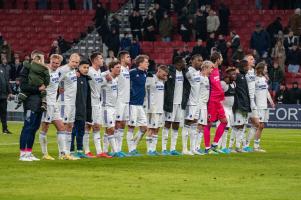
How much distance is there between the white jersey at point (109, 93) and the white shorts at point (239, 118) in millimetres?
4413

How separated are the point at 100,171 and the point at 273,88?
2432 centimetres

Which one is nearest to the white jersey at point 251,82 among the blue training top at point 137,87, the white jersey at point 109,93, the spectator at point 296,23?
the blue training top at point 137,87

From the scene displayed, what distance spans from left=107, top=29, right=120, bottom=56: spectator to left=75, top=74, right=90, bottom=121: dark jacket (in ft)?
79.2

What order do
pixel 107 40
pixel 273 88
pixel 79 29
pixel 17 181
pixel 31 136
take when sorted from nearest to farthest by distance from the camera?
pixel 17 181, pixel 31 136, pixel 273 88, pixel 107 40, pixel 79 29

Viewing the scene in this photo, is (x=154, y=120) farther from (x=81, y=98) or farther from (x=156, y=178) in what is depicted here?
(x=156, y=178)

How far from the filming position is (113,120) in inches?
1006

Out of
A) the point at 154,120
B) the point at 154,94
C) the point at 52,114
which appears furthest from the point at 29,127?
the point at 154,94

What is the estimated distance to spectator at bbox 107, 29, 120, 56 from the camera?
4917 cm

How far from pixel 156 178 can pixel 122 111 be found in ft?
19.5

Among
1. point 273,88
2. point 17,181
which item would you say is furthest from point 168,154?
point 273,88

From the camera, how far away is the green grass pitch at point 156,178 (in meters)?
17.7

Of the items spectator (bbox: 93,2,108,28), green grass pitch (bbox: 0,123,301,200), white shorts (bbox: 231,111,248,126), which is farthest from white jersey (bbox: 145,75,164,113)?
spectator (bbox: 93,2,108,28)

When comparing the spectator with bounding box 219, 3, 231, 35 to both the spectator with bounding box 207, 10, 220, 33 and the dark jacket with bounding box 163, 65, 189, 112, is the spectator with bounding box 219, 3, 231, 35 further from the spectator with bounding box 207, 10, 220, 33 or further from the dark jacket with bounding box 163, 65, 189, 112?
the dark jacket with bounding box 163, 65, 189, 112

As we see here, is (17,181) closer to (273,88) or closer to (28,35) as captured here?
(273,88)
